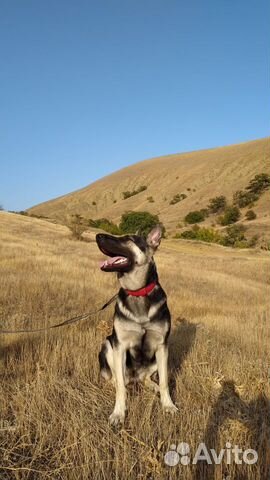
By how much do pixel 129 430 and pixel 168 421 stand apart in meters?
0.35

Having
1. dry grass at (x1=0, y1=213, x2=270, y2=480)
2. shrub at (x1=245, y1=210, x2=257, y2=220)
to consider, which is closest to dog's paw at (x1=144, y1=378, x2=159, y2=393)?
dry grass at (x1=0, y1=213, x2=270, y2=480)

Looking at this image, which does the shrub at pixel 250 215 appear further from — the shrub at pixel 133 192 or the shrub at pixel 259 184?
the shrub at pixel 133 192

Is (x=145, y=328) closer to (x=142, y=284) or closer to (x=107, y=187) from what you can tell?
(x=142, y=284)

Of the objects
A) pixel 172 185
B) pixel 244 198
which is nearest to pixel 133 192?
pixel 172 185

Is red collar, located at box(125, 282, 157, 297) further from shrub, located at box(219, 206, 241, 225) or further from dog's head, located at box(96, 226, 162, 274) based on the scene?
Result: shrub, located at box(219, 206, 241, 225)

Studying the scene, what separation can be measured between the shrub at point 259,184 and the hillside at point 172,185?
1.72 meters

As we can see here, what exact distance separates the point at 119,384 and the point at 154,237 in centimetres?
135

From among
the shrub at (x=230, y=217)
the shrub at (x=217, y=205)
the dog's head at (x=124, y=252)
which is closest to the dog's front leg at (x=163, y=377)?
the dog's head at (x=124, y=252)

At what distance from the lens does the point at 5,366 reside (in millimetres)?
4070

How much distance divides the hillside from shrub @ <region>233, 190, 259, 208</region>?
1472 mm

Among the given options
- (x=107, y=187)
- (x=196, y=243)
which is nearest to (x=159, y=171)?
(x=107, y=187)

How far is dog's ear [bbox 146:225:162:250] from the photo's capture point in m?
3.41

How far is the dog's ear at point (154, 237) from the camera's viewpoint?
341cm

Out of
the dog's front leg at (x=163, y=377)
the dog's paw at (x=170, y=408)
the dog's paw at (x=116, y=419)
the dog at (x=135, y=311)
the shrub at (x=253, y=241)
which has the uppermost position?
the dog at (x=135, y=311)
